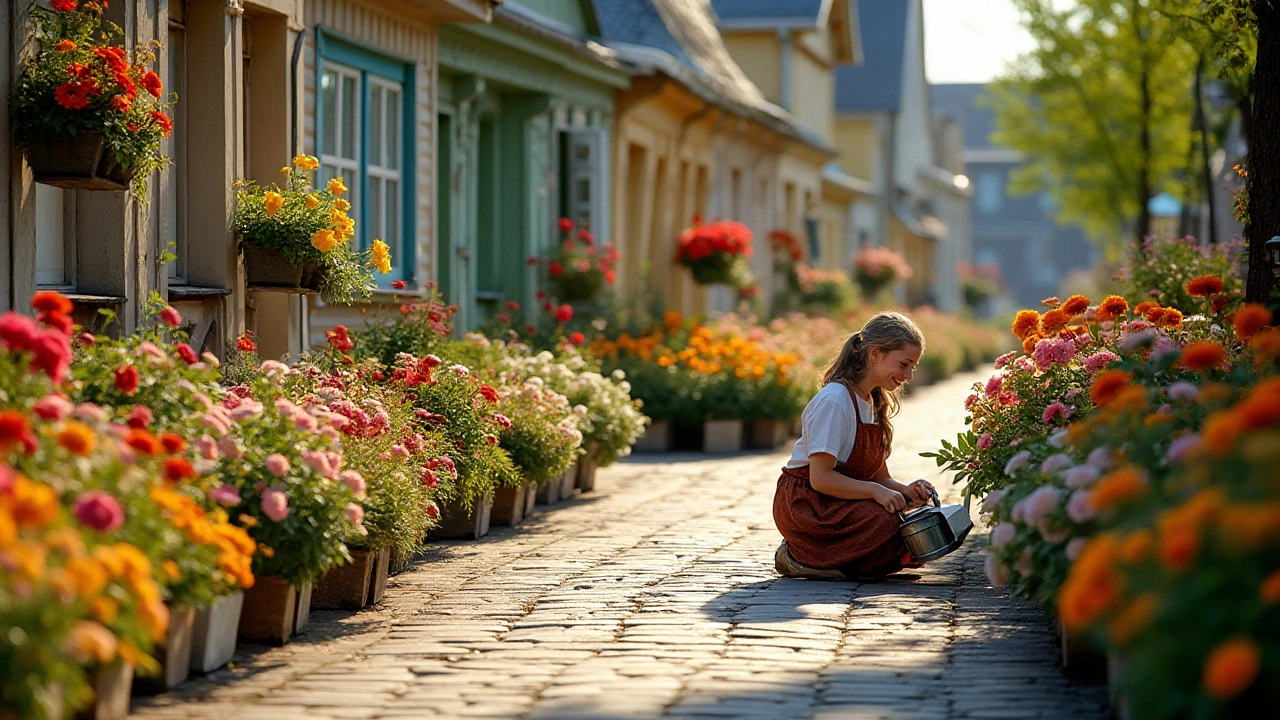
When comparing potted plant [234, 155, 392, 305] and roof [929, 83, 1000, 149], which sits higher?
roof [929, 83, 1000, 149]

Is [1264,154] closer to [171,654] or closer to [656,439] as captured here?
[171,654]

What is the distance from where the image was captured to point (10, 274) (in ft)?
22.8

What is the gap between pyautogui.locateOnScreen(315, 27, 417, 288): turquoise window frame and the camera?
1075 cm

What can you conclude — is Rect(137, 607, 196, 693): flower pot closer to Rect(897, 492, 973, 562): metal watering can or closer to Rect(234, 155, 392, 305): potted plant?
Rect(897, 492, 973, 562): metal watering can

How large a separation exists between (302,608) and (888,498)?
2.73 meters

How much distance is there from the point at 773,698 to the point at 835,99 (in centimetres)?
3437

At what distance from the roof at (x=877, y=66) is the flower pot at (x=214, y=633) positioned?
33531mm

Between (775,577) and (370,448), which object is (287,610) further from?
(775,577)

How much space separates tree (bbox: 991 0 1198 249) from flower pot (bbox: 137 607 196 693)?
753 inches

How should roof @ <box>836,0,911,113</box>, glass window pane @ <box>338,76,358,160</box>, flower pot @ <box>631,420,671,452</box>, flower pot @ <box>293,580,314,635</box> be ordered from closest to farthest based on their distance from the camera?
1. flower pot @ <box>293,580,314,635</box>
2. glass window pane @ <box>338,76,358,160</box>
3. flower pot @ <box>631,420,671,452</box>
4. roof @ <box>836,0,911,113</box>

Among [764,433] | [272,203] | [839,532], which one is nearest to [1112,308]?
[839,532]

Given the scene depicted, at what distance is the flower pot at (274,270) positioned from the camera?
9055 mm

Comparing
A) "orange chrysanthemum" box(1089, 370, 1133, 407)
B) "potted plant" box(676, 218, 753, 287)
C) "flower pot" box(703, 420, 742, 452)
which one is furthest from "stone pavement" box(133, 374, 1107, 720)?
"potted plant" box(676, 218, 753, 287)

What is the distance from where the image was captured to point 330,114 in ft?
36.3
